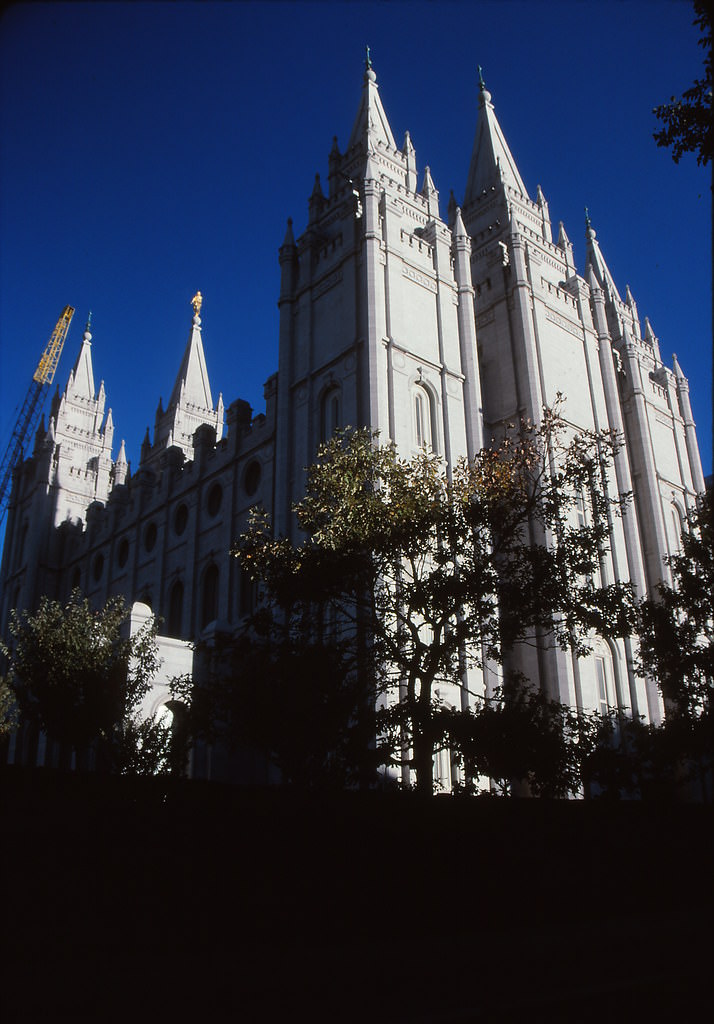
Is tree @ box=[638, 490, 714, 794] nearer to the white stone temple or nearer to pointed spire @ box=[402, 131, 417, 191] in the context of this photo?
the white stone temple

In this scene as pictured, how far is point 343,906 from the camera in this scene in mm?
11086

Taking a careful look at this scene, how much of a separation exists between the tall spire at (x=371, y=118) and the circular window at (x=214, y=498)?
50.3 ft

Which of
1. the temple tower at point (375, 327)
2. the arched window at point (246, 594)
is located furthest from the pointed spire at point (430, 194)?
the arched window at point (246, 594)

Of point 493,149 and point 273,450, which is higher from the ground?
point 493,149

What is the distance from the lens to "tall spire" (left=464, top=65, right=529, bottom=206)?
3900cm

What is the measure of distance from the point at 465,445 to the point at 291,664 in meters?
15.2

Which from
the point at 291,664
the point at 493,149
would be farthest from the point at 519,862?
the point at 493,149

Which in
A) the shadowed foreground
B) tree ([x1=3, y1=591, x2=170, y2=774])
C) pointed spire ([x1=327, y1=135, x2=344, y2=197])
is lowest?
the shadowed foreground

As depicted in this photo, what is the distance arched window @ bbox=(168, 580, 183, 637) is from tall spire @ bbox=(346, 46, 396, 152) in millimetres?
19980

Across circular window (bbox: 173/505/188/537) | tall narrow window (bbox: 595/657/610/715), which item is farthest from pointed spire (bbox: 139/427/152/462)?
tall narrow window (bbox: 595/657/610/715)

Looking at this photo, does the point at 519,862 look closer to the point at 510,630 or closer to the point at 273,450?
the point at 510,630

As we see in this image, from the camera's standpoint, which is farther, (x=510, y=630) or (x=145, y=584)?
(x=145, y=584)

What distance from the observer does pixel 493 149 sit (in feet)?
133

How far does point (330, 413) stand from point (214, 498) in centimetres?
906
